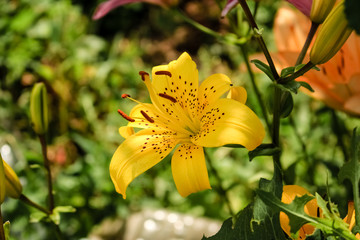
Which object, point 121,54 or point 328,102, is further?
point 121,54

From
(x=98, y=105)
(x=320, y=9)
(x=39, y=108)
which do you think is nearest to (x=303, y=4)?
(x=320, y=9)

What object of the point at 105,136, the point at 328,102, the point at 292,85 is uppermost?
the point at 292,85

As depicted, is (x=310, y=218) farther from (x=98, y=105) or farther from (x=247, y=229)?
(x=98, y=105)

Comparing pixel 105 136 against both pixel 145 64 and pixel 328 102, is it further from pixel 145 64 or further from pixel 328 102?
pixel 328 102

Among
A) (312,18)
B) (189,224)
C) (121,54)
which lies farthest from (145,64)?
(312,18)

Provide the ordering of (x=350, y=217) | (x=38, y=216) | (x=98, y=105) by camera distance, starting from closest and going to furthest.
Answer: (x=350, y=217) < (x=38, y=216) < (x=98, y=105)

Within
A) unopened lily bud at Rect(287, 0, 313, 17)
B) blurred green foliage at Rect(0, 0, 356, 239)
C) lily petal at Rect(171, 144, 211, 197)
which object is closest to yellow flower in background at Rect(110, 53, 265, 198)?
lily petal at Rect(171, 144, 211, 197)
